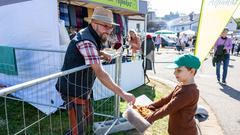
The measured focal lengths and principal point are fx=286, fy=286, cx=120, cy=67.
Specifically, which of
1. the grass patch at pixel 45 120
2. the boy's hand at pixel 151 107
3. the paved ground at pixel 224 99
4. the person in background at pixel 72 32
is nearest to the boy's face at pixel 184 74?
the boy's hand at pixel 151 107

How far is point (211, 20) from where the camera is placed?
333 centimetres

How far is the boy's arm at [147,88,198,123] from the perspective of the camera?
8.95ft

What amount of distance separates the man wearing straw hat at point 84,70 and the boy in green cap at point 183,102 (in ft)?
1.32

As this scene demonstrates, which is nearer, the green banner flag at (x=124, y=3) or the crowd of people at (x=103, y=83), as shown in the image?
the crowd of people at (x=103, y=83)

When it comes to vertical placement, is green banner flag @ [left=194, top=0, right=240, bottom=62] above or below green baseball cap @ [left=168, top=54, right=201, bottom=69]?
above

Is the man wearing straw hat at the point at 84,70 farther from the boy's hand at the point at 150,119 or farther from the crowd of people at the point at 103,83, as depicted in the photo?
the boy's hand at the point at 150,119

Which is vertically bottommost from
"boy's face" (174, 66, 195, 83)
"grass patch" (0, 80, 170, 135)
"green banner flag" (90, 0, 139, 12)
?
"grass patch" (0, 80, 170, 135)

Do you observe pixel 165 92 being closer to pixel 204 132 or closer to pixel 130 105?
pixel 204 132

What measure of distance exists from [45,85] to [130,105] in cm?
316

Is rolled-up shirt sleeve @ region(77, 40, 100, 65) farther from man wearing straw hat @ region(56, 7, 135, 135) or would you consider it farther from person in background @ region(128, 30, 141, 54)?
person in background @ region(128, 30, 141, 54)

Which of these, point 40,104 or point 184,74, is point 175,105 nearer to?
point 184,74

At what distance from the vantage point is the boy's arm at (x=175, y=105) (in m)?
2.73

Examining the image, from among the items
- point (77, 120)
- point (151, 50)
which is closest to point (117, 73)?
point (77, 120)

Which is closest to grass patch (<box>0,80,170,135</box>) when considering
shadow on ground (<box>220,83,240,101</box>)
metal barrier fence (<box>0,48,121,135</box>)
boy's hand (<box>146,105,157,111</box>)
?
metal barrier fence (<box>0,48,121,135</box>)
